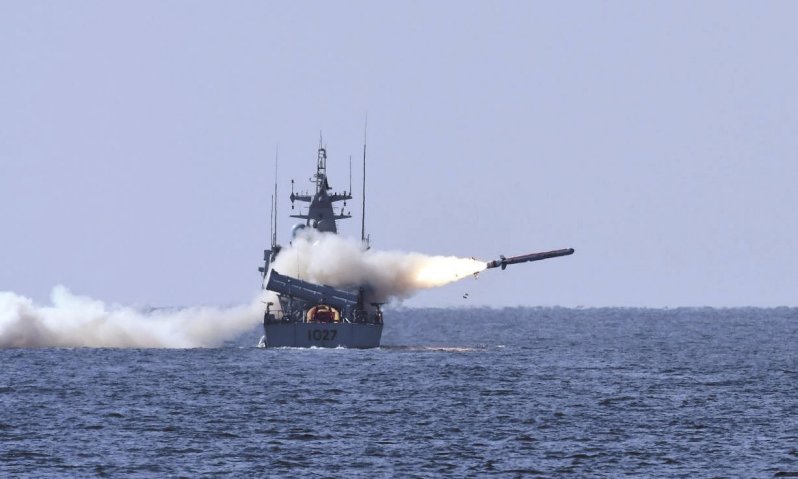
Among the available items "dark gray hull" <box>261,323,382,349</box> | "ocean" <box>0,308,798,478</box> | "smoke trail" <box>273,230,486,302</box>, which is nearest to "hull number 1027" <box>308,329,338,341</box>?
"dark gray hull" <box>261,323,382,349</box>

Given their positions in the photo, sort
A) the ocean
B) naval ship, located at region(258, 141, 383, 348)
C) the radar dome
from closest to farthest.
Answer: the ocean < naval ship, located at region(258, 141, 383, 348) < the radar dome

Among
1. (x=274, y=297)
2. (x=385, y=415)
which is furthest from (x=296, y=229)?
(x=385, y=415)

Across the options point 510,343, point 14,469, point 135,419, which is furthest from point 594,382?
point 510,343

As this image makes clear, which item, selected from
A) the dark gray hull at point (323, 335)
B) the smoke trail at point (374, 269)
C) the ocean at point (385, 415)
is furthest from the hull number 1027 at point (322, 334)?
the smoke trail at point (374, 269)

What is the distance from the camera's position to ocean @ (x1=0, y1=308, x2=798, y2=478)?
54.0m

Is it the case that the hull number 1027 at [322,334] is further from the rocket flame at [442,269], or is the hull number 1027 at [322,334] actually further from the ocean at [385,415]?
the rocket flame at [442,269]

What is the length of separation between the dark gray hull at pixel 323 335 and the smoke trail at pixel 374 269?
3008mm

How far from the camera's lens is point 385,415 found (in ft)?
228

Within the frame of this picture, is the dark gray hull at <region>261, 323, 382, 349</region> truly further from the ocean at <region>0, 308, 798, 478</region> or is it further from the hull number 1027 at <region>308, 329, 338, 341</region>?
the ocean at <region>0, 308, 798, 478</region>

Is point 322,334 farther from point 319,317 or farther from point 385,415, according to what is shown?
point 385,415

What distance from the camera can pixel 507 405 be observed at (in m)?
74.6

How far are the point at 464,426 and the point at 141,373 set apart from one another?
31987 millimetres

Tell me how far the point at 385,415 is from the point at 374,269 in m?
43.4

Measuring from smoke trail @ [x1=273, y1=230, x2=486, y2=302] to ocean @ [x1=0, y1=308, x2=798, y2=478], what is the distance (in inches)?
183
